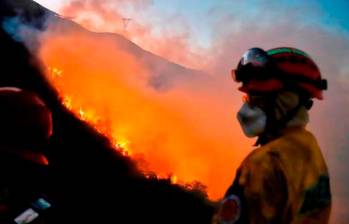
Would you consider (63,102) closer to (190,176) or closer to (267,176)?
(190,176)

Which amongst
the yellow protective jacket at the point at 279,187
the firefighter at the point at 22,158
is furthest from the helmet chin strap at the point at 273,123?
the firefighter at the point at 22,158

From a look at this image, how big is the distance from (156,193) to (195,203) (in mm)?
1966

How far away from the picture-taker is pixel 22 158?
3.62 m

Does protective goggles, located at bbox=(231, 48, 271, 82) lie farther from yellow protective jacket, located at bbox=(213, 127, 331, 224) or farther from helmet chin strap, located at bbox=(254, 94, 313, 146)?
yellow protective jacket, located at bbox=(213, 127, 331, 224)

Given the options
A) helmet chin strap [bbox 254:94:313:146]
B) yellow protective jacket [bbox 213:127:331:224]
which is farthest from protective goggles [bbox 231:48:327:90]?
yellow protective jacket [bbox 213:127:331:224]

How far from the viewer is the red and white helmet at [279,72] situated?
3352 mm

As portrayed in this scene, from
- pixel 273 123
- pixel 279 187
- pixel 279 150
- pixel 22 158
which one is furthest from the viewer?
pixel 22 158

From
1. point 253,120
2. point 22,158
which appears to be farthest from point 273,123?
point 22,158

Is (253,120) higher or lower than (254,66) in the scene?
lower

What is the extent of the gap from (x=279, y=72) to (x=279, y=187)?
87cm

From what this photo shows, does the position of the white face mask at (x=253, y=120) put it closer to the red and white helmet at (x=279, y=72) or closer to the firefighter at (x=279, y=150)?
the firefighter at (x=279, y=150)

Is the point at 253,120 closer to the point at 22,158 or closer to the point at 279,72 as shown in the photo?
the point at 279,72

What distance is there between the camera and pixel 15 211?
346cm

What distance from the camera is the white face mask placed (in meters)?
3.34
